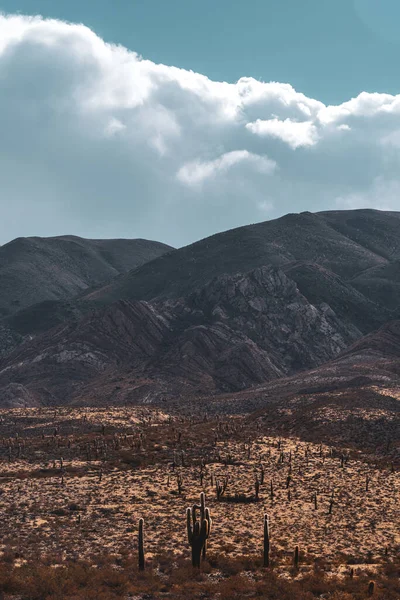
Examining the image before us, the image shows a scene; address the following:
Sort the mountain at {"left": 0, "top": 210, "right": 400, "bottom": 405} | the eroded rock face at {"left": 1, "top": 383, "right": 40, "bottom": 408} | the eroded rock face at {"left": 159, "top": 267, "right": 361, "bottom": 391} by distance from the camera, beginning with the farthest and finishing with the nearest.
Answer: the eroded rock face at {"left": 159, "top": 267, "right": 361, "bottom": 391} < the mountain at {"left": 0, "top": 210, "right": 400, "bottom": 405} < the eroded rock face at {"left": 1, "top": 383, "right": 40, "bottom": 408}

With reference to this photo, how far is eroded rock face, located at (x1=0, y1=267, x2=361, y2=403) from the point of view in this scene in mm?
114562

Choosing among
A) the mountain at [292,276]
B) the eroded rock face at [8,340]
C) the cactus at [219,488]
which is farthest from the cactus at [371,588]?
the eroded rock face at [8,340]

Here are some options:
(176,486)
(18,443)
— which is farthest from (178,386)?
(176,486)

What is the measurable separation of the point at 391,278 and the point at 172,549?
164021mm

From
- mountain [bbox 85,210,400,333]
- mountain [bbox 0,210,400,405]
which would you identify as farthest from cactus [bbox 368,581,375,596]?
mountain [bbox 85,210,400,333]

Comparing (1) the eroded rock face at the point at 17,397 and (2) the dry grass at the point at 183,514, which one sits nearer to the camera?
(2) the dry grass at the point at 183,514

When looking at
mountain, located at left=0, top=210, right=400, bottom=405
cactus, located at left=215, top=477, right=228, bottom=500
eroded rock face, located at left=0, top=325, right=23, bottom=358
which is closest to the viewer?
cactus, located at left=215, top=477, right=228, bottom=500

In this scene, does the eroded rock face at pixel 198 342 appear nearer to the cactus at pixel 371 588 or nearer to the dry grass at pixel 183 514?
the dry grass at pixel 183 514

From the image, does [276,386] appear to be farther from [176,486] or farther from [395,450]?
[176,486]

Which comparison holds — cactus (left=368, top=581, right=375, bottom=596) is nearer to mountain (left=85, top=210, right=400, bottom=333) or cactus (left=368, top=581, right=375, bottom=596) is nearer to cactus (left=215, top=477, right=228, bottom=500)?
cactus (left=215, top=477, right=228, bottom=500)

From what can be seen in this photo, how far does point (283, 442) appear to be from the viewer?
178ft

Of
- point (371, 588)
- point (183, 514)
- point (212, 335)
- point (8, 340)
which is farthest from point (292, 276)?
point (371, 588)

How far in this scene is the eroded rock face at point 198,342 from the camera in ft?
376

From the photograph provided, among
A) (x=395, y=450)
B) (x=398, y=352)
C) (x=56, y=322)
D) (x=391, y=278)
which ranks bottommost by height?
(x=395, y=450)
